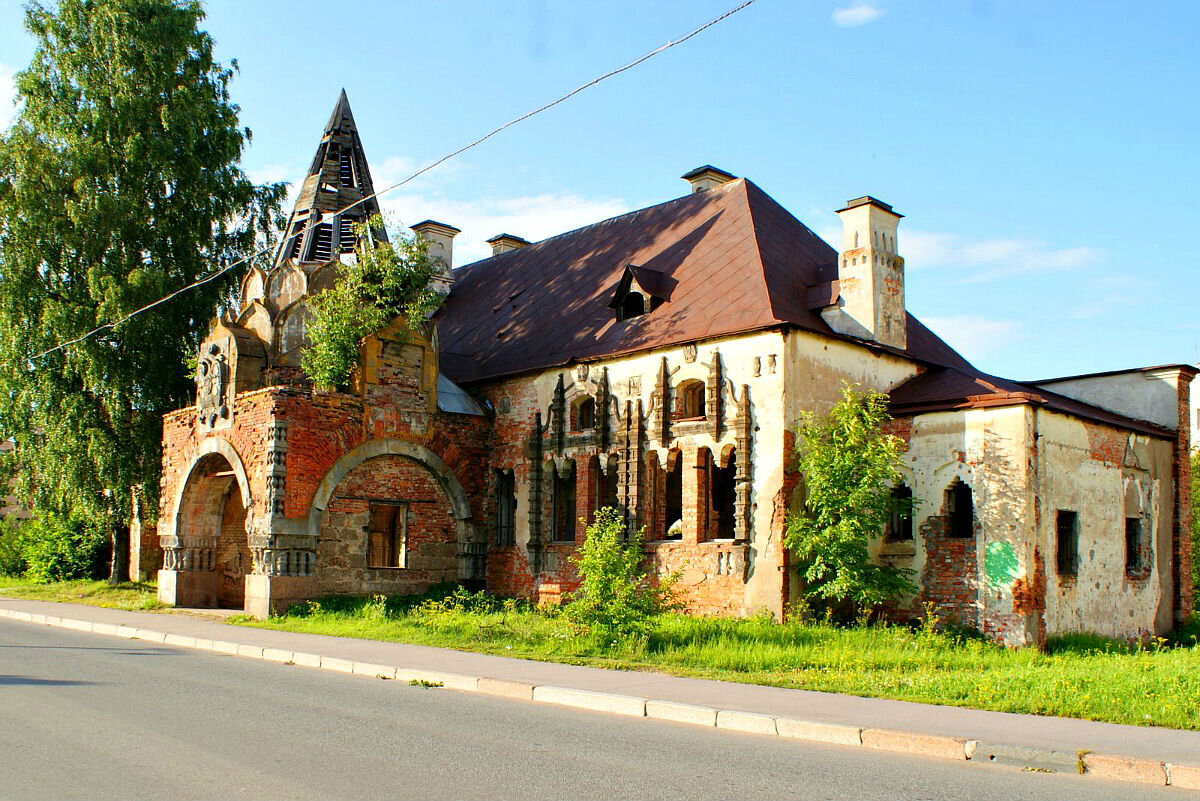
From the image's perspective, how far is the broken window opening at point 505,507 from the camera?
76.1 feet

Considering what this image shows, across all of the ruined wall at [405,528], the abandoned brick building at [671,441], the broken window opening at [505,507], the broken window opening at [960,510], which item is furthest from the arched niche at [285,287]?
the broken window opening at [960,510]

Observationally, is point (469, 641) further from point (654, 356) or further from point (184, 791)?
point (184, 791)

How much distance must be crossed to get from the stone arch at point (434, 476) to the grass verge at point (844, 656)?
208cm

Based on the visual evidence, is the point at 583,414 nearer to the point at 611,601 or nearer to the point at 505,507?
the point at 505,507

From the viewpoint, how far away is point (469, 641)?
15.7 m

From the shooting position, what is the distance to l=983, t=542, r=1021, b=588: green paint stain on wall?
17047mm

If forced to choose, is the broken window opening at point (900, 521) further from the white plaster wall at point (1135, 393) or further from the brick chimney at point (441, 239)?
the brick chimney at point (441, 239)

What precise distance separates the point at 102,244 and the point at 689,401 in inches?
640

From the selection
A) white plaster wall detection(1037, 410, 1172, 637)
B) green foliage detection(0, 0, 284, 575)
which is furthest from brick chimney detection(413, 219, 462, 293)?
white plaster wall detection(1037, 410, 1172, 637)

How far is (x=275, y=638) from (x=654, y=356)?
8669 mm

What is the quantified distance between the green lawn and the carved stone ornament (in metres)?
4.92

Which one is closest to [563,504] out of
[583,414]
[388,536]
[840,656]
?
[583,414]

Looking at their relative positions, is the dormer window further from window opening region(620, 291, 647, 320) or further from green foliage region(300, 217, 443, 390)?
green foliage region(300, 217, 443, 390)

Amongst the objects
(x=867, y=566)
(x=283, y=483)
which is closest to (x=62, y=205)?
(x=283, y=483)
